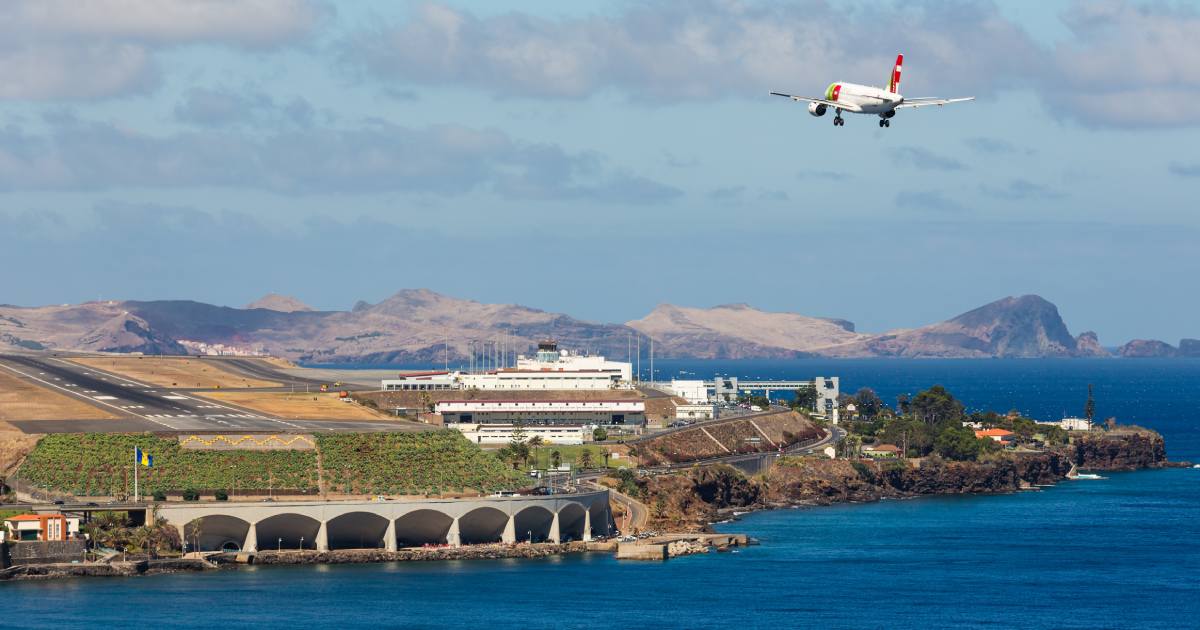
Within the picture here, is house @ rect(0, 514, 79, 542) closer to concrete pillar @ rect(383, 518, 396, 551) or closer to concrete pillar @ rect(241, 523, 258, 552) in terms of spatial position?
concrete pillar @ rect(241, 523, 258, 552)

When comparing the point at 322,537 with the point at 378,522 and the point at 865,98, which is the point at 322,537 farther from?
the point at 865,98

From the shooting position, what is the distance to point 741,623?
115 metres

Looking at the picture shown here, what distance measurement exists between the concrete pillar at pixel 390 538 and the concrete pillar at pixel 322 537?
419 centimetres

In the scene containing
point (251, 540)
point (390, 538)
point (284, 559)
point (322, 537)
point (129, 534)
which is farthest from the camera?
point (390, 538)

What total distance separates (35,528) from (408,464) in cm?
3314

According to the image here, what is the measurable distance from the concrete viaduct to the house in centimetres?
777

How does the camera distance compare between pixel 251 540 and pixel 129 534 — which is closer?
Result: pixel 129 534

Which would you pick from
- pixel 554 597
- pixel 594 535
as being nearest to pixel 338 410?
pixel 594 535

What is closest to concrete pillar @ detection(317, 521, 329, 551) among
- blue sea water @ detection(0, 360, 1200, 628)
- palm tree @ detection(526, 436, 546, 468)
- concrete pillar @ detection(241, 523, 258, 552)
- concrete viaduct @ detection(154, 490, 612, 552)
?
concrete viaduct @ detection(154, 490, 612, 552)

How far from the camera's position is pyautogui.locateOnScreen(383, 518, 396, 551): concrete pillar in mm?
136500

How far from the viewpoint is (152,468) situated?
146750 mm

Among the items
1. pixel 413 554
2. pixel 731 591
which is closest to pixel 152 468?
pixel 413 554

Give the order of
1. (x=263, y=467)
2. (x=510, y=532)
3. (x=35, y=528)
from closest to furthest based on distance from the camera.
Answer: (x=35, y=528) < (x=510, y=532) < (x=263, y=467)

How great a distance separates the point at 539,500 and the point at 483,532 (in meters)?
4.66
